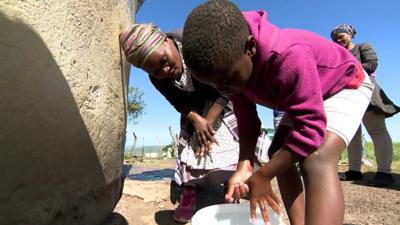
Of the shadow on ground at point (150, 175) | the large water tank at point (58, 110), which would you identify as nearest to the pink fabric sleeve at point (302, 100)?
the large water tank at point (58, 110)

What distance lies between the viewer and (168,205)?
3.36 metres

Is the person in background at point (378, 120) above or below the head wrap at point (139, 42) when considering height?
below

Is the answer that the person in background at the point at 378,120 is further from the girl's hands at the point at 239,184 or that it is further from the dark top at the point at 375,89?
the girl's hands at the point at 239,184

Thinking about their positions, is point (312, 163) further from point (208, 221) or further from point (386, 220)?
point (386, 220)

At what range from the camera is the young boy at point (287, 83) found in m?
1.44

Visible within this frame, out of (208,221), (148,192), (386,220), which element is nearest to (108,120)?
(208,221)

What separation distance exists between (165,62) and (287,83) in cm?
125

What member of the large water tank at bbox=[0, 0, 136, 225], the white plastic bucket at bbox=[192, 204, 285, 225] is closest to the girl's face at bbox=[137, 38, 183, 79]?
the large water tank at bbox=[0, 0, 136, 225]

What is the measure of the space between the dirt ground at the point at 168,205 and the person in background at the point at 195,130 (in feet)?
0.90

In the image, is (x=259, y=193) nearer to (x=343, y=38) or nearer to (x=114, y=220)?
(x=114, y=220)

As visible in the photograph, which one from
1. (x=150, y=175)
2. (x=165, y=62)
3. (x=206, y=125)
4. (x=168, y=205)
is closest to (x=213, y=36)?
(x=165, y=62)

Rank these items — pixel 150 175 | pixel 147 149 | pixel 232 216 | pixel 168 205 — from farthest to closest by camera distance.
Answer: pixel 147 149, pixel 150 175, pixel 168 205, pixel 232 216

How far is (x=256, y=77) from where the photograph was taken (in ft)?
5.31

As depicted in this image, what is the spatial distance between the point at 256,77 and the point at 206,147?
1.38 metres
